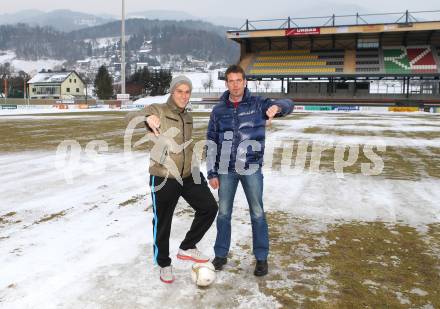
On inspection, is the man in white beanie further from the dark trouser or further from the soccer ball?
the soccer ball

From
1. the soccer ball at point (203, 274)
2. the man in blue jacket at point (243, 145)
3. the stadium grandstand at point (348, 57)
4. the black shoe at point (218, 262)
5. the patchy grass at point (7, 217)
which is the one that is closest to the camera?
the soccer ball at point (203, 274)

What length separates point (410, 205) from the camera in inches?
244

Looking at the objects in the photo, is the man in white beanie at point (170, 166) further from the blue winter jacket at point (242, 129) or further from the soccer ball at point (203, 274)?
the blue winter jacket at point (242, 129)

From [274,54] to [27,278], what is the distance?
179ft

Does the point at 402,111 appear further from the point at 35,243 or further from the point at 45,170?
the point at 35,243

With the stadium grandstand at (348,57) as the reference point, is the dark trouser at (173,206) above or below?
below

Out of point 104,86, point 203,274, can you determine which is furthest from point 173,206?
point 104,86

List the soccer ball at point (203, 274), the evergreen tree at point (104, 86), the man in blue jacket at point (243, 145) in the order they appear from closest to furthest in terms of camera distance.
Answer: the soccer ball at point (203, 274)
the man in blue jacket at point (243, 145)
the evergreen tree at point (104, 86)

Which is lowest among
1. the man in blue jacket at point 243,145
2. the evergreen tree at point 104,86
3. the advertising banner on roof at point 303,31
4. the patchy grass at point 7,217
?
the patchy grass at point 7,217

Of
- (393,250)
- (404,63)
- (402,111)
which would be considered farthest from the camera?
(404,63)

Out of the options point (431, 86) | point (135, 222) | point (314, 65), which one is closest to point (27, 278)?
point (135, 222)

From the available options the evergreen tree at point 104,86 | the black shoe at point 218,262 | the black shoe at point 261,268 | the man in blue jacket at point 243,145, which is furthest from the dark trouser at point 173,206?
the evergreen tree at point 104,86

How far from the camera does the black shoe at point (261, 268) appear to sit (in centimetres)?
363

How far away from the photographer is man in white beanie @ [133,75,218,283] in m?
3.42
